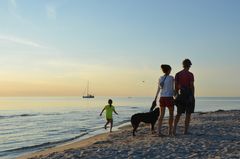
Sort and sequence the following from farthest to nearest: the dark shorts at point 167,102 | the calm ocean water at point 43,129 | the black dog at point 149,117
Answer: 1. the calm ocean water at point 43,129
2. the black dog at point 149,117
3. the dark shorts at point 167,102

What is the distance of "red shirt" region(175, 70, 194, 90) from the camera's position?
11.4m

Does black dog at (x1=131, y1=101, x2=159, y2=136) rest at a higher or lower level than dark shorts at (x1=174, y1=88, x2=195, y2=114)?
lower

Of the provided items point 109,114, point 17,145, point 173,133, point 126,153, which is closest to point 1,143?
point 17,145

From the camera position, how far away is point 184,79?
1141cm

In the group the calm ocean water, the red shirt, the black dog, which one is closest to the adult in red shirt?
the red shirt

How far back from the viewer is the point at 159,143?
10.5m

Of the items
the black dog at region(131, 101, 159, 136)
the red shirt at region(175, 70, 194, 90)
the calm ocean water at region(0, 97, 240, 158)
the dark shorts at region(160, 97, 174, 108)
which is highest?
the red shirt at region(175, 70, 194, 90)

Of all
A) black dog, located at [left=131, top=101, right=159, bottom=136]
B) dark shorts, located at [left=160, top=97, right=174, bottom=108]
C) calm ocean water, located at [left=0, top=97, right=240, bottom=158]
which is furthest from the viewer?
calm ocean water, located at [left=0, top=97, right=240, bottom=158]

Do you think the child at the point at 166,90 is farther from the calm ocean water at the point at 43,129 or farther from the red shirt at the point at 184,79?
the calm ocean water at the point at 43,129

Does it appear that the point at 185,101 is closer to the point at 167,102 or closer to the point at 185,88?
the point at 185,88

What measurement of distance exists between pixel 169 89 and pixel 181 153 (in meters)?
2.77

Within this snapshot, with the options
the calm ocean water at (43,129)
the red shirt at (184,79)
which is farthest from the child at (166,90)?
the calm ocean water at (43,129)

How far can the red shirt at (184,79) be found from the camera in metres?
11.4

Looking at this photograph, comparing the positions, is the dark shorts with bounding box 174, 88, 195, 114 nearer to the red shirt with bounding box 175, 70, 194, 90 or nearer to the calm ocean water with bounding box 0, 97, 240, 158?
the red shirt with bounding box 175, 70, 194, 90
